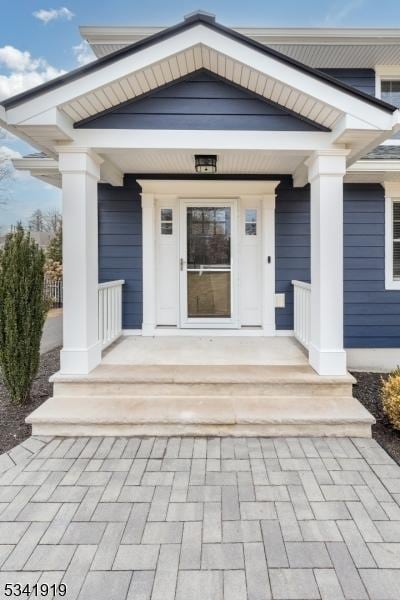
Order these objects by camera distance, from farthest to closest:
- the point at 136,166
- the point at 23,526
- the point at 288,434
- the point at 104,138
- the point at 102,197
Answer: the point at 102,197 < the point at 136,166 < the point at 104,138 < the point at 288,434 < the point at 23,526

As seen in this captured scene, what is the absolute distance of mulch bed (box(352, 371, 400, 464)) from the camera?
9.99 feet

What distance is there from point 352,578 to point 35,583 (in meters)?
1.50

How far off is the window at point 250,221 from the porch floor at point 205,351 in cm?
152

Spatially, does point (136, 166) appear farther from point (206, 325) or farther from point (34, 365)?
point (34, 365)

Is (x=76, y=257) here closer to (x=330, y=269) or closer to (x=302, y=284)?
(x=330, y=269)

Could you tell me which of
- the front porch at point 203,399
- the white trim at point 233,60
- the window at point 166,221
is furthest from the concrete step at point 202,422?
the window at point 166,221

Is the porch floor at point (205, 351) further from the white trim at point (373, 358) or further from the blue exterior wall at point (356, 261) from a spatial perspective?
the white trim at point (373, 358)

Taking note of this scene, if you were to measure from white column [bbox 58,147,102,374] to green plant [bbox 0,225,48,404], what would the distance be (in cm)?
48

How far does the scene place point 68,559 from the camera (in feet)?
6.11

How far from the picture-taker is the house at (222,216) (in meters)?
3.20

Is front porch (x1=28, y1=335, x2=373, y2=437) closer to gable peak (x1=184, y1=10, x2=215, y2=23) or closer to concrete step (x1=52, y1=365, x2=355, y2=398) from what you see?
concrete step (x1=52, y1=365, x2=355, y2=398)

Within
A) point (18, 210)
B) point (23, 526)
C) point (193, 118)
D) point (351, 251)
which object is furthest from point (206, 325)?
point (18, 210)

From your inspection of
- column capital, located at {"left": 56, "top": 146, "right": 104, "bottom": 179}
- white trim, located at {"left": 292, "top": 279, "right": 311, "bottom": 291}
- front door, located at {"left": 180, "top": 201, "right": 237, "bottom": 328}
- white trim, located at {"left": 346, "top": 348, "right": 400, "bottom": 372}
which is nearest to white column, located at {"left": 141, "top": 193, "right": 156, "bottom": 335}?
front door, located at {"left": 180, "top": 201, "right": 237, "bottom": 328}

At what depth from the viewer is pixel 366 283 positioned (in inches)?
207
